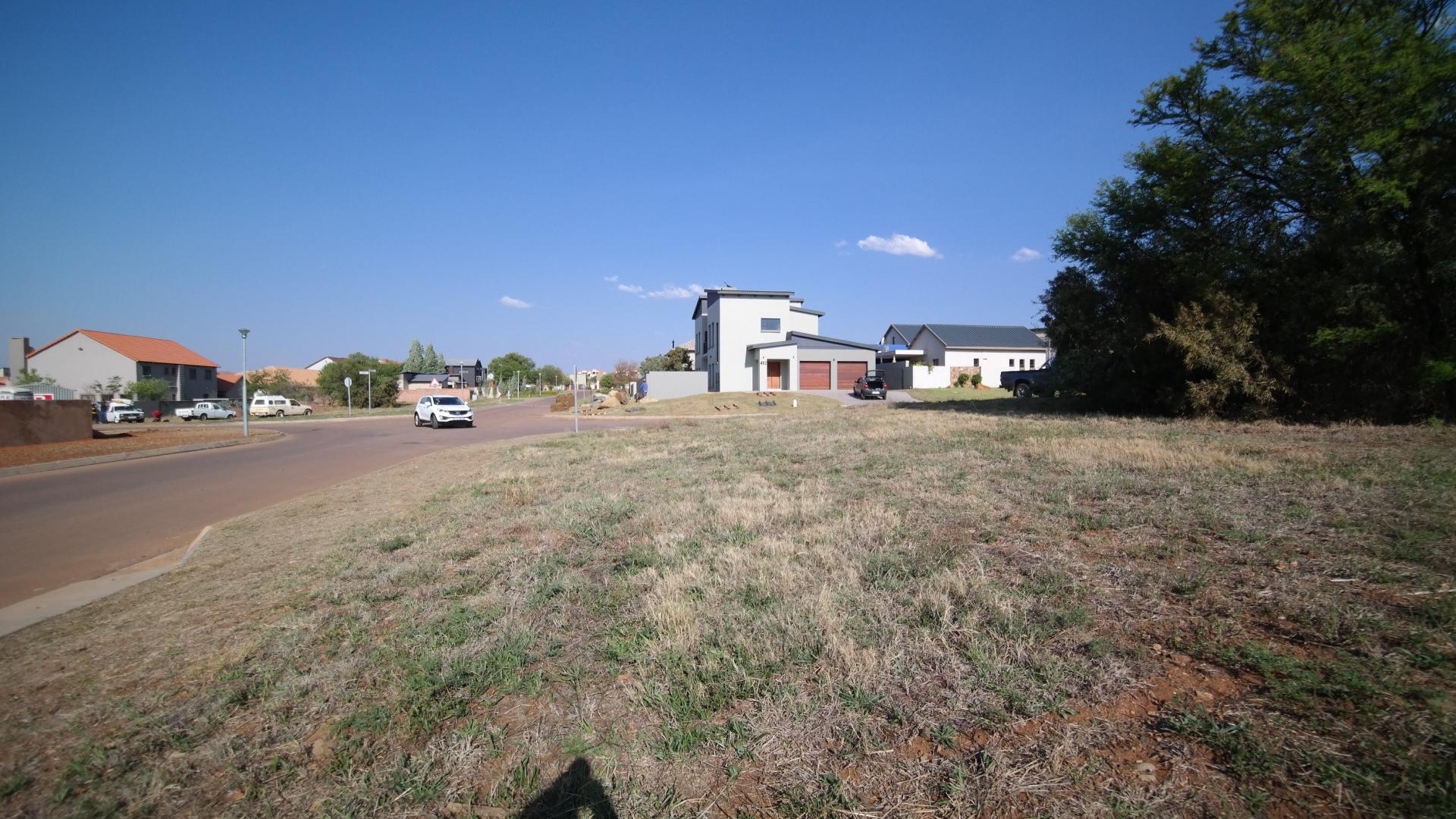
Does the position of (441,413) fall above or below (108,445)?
above

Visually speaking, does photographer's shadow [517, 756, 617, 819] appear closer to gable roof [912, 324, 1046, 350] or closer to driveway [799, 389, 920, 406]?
driveway [799, 389, 920, 406]

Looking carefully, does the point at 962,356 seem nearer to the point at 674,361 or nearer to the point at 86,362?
Answer: the point at 674,361

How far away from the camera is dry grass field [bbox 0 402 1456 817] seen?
2562 millimetres

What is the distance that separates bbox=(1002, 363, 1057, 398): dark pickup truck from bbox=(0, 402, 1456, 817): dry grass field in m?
17.5

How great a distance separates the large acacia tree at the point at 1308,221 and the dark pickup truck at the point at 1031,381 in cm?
552

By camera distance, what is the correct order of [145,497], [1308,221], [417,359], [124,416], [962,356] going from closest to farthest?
[145,497], [1308,221], [124,416], [962,356], [417,359]

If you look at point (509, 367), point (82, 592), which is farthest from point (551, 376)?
point (82, 592)

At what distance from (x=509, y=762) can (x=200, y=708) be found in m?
2.03

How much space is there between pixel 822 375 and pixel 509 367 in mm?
90504

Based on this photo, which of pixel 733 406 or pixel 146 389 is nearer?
pixel 733 406

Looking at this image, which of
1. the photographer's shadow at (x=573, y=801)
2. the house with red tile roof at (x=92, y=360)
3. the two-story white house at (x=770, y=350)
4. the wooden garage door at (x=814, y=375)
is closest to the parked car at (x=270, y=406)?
the house with red tile roof at (x=92, y=360)

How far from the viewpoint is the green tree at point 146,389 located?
53.2m

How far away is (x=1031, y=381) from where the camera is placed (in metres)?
33.7

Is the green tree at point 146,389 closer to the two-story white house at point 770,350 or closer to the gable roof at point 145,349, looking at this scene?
the gable roof at point 145,349
